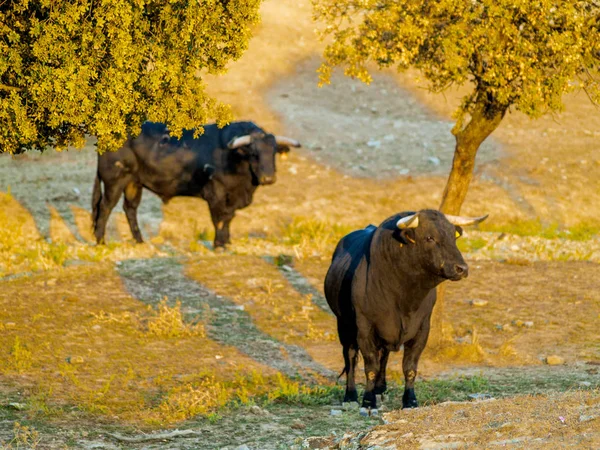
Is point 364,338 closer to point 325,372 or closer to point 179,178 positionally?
point 325,372

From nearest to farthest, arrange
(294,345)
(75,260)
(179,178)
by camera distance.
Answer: (294,345), (75,260), (179,178)

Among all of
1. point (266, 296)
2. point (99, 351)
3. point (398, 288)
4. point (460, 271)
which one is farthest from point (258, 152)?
point (460, 271)

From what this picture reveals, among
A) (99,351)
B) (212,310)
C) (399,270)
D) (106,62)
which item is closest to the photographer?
(106,62)

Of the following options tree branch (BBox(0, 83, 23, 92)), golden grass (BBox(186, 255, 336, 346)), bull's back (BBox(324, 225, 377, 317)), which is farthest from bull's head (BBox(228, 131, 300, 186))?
tree branch (BBox(0, 83, 23, 92))

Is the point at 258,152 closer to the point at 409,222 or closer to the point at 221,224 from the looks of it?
the point at 221,224

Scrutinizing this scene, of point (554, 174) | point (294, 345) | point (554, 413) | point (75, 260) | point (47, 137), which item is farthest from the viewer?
point (554, 174)

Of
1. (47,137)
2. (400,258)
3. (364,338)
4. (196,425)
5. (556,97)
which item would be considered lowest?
(196,425)

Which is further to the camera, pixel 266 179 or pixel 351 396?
pixel 266 179

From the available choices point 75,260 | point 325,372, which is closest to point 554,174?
point 75,260

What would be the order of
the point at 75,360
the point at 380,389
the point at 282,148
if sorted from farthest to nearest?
the point at 282,148, the point at 75,360, the point at 380,389

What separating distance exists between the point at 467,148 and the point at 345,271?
2705 millimetres

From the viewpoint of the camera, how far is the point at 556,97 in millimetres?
12508

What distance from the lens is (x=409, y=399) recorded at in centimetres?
1102

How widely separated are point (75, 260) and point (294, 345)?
5.64 metres
